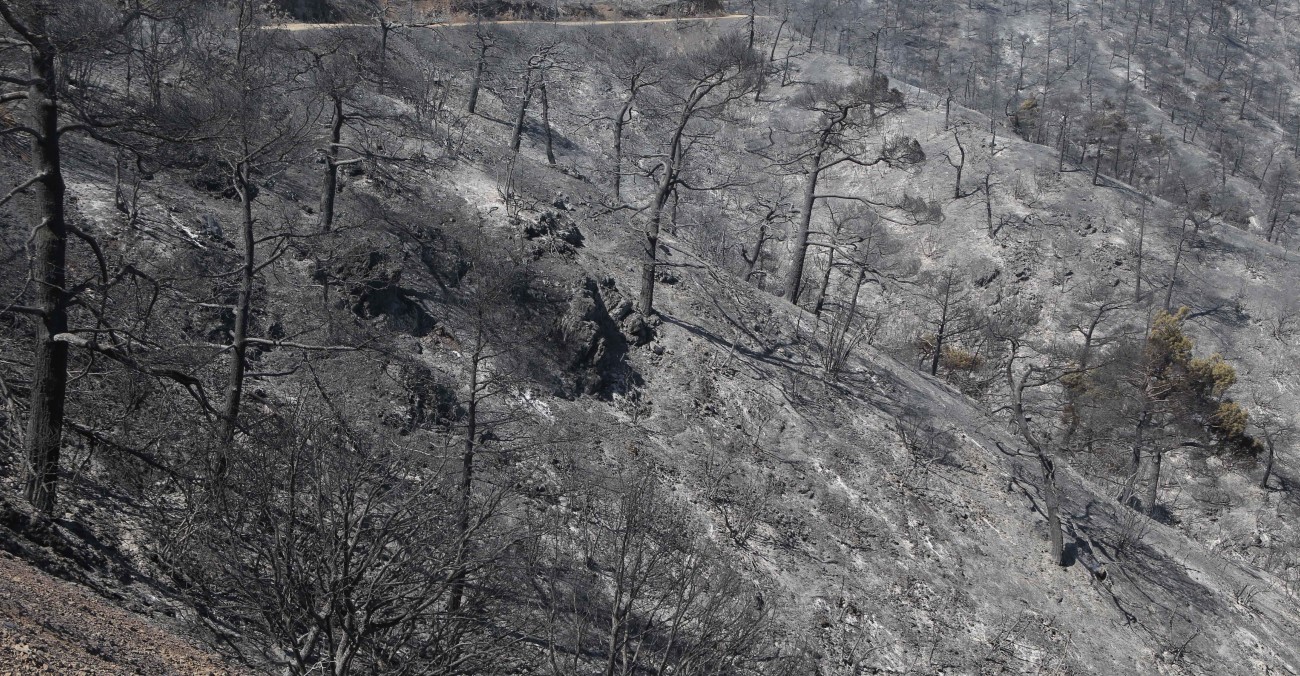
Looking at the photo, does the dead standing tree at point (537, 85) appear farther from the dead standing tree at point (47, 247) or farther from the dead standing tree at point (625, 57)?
the dead standing tree at point (47, 247)

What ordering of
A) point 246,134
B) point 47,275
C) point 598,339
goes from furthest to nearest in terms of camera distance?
1. point 598,339
2. point 246,134
3. point 47,275

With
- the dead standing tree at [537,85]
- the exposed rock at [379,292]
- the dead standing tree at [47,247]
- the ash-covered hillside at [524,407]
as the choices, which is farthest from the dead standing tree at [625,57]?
the dead standing tree at [47,247]

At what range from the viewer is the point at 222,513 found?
28.6 feet

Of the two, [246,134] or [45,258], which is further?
[246,134]

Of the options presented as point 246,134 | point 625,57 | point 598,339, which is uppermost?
point 625,57

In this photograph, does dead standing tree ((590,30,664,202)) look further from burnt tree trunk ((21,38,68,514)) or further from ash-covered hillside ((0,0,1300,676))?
burnt tree trunk ((21,38,68,514))

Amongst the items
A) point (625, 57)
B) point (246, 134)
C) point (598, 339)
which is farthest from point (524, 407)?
point (625, 57)

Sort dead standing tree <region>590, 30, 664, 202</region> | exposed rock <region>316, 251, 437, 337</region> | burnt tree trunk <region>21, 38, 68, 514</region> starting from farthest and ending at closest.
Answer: dead standing tree <region>590, 30, 664, 202</region> → exposed rock <region>316, 251, 437, 337</region> → burnt tree trunk <region>21, 38, 68, 514</region>

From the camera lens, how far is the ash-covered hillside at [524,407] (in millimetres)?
8812

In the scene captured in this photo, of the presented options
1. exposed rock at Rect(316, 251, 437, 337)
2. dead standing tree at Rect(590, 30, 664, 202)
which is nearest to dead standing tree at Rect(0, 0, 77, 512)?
exposed rock at Rect(316, 251, 437, 337)

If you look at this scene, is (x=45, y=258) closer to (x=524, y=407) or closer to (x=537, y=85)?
(x=524, y=407)

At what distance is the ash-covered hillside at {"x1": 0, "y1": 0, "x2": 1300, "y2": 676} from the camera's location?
8.81m

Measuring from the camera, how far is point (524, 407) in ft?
62.4

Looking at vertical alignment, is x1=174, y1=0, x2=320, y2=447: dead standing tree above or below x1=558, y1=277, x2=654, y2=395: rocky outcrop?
above
